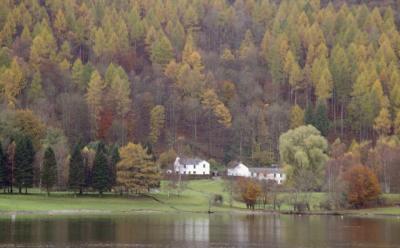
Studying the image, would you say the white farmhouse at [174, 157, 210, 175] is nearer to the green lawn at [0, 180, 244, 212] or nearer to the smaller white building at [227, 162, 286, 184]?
the smaller white building at [227, 162, 286, 184]

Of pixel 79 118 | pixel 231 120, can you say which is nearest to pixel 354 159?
pixel 231 120

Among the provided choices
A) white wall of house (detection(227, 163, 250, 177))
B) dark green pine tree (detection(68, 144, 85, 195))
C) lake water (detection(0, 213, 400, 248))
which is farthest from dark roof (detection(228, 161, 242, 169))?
lake water (detection(0, 213, 400, 248))

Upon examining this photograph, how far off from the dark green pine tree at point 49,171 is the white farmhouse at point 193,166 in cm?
4234

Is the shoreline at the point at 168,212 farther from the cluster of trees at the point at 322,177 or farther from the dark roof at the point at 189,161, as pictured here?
the dark roof at the point at 189,161

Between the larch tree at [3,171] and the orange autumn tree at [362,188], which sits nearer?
the larch tree at [3,171]

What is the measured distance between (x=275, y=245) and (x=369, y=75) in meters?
130

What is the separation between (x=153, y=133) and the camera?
7057 inches

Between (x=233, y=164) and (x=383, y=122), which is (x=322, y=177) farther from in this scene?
(x=383, y=122)

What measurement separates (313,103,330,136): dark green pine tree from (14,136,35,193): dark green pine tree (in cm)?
7500

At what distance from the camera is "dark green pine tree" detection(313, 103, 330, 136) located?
596 feet

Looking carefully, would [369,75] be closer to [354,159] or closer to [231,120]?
[231,120]

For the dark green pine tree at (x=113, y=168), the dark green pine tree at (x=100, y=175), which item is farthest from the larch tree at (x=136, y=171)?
the dark green pine tree at (x=100, y=175)

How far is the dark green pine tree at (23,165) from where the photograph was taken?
122062 mm

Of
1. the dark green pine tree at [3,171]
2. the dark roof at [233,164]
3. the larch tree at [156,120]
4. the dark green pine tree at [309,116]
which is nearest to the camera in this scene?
the dark green pine tree at [3,171]
